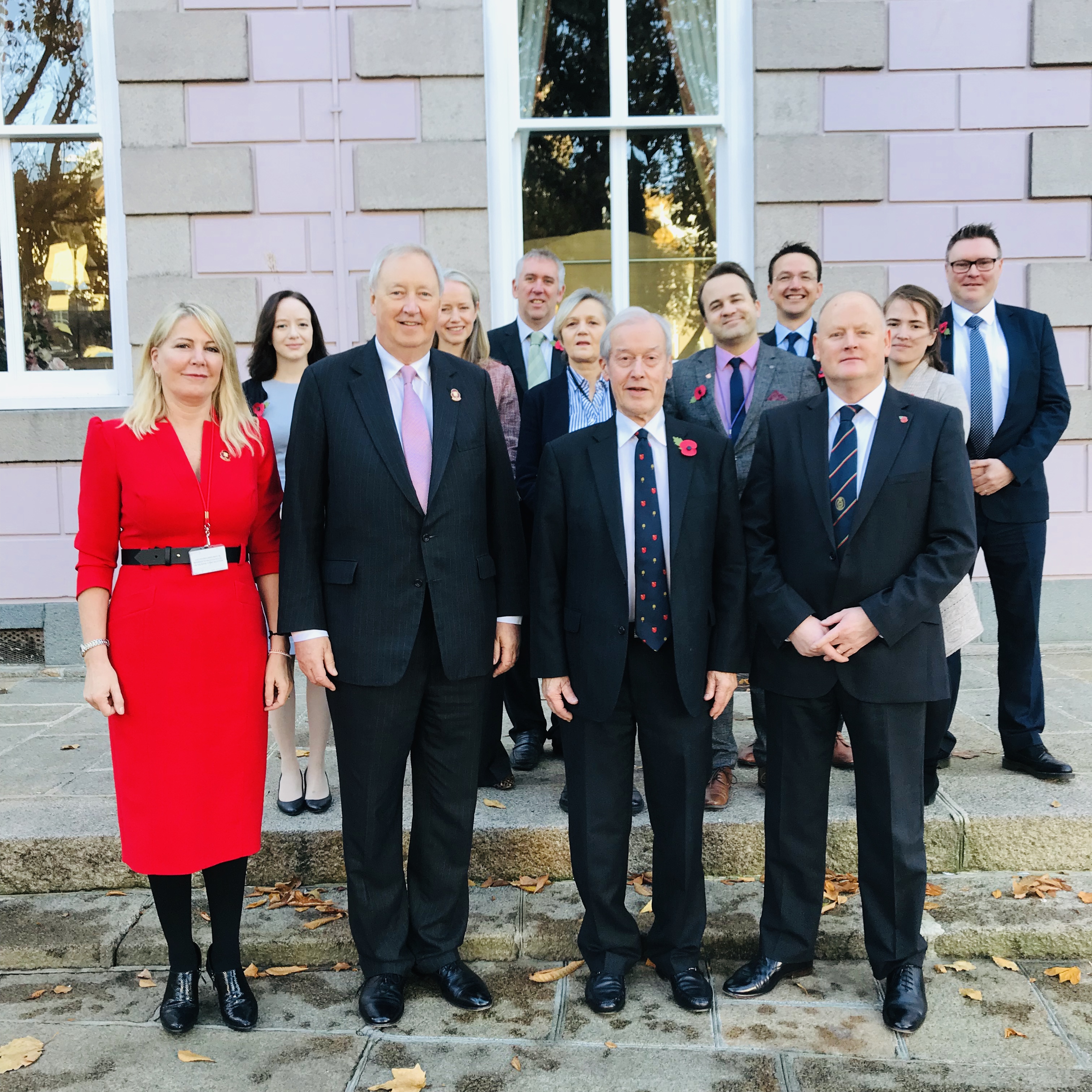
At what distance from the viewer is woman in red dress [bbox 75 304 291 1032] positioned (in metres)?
2.72

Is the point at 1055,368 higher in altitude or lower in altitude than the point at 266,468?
higher

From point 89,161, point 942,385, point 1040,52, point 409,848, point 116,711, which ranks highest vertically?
point 1040,52

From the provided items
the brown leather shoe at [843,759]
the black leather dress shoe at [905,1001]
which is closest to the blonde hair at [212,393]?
the black leather dress shoe at [905,1001]

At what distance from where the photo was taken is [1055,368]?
3965 millimetres

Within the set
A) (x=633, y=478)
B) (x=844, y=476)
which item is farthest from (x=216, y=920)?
(x=844, y=476)

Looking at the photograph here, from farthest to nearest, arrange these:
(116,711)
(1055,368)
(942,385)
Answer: (1055,368), (942,385), (116,711)

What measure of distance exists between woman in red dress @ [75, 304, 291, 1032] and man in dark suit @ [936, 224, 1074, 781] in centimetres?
272

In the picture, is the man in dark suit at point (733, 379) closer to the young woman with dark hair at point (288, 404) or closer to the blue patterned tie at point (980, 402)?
the blue patterned tie at point (980, 402)


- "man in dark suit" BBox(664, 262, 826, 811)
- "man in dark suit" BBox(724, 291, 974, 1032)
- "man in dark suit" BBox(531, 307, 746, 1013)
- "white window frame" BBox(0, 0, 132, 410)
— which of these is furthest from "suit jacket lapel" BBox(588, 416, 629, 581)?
"white window frame" BBox(0, 0, 132, 410)

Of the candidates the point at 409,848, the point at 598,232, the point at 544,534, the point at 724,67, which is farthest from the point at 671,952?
the point at 724,67

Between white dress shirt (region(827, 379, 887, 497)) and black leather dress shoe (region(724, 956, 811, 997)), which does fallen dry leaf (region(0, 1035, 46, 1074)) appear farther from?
white dress shirt (region(827, 379, 887, 497))

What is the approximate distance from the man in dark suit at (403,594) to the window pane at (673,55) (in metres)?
3.96

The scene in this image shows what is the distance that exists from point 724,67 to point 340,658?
4823 mm

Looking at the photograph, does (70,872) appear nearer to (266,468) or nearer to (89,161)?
(266,468)
